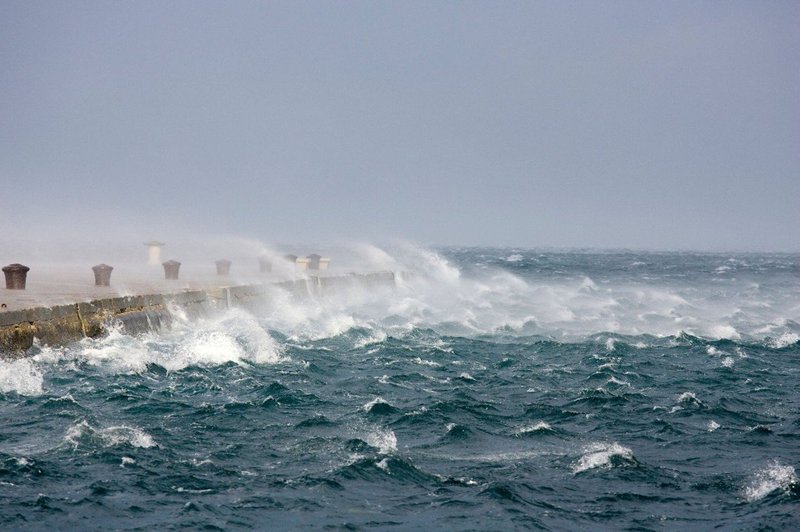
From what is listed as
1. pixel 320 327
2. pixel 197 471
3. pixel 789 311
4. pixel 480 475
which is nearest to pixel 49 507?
pixel 197 471

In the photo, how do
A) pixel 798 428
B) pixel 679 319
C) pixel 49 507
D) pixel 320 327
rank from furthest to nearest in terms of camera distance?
pixel 679 319
pixel 320 327
pixel 798 428
pixel 49 507

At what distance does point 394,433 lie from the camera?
43.0 feet

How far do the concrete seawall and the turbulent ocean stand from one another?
45cm

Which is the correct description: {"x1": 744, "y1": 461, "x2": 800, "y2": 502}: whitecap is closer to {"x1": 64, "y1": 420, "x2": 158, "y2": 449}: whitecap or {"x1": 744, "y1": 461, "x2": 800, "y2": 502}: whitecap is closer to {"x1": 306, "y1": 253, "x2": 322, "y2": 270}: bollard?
{"x1": 64, "y1": 420, "x2": 158, "y2": 449}: whitecap

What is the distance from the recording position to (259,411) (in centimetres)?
1440

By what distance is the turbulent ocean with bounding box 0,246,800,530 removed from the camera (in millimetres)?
9609

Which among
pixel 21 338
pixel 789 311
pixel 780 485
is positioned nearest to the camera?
pixel 780 485

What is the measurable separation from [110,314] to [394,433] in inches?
447

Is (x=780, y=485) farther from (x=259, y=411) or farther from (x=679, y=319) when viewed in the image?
(x=679, y=319)

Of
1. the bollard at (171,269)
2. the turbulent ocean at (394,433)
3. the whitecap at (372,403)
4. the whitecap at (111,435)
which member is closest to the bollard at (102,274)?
the turbulent ocean at (394,433)

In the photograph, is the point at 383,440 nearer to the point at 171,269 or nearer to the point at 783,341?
the point at 783,341

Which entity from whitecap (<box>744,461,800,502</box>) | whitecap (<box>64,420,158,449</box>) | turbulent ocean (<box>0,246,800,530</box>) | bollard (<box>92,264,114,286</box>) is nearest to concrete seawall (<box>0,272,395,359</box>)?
turbulent ocean (<box>0,246,800,530</box>)

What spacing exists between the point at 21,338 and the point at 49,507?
9.59 m

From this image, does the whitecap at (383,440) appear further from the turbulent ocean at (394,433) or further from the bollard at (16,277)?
the bollard at (16,277)
